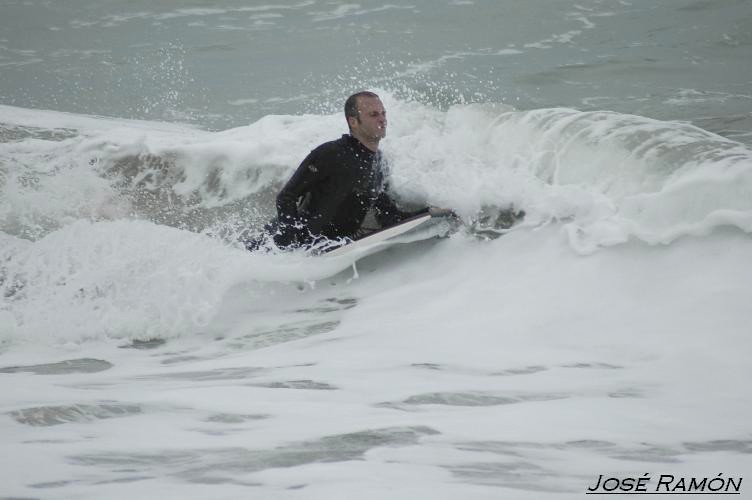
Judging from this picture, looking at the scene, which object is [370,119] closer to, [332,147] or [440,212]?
[332,147]

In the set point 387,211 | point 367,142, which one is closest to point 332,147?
point 367,142

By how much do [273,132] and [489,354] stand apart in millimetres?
5120

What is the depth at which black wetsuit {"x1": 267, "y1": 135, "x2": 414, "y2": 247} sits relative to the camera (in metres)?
6.36

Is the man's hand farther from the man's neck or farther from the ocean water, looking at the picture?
the man's neck

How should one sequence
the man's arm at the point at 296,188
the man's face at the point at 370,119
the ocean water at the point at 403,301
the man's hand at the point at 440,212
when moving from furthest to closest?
the man's hand at the point at 440,212 → the man's face at the point at 370,119 → the man's arm at the point at 296,188 → the ocean water at the point at 403,301

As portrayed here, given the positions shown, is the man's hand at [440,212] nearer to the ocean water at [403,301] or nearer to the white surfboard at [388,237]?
the white surfboard at [388,237]

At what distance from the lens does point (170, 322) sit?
5.85 metres

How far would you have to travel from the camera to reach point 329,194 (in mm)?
6414

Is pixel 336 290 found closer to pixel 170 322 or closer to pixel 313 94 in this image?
pixel 170 322

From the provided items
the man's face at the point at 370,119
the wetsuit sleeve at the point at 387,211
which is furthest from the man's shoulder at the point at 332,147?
the wetsuit sleeve at the point at 387,211

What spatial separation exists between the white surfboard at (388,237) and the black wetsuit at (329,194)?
0.09 meters

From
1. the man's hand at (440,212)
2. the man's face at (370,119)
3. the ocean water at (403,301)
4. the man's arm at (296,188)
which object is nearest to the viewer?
the ocean water at (403,301)

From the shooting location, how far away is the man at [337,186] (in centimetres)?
637

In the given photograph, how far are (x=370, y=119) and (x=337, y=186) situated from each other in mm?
467
